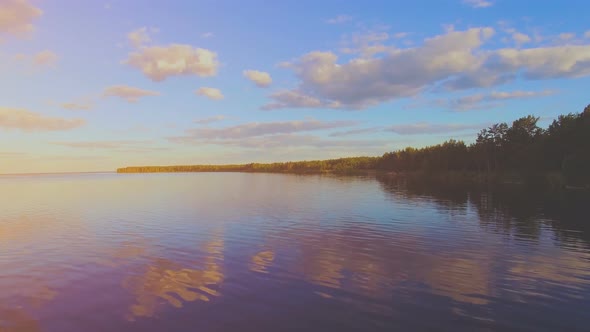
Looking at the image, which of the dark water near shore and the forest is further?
the forest

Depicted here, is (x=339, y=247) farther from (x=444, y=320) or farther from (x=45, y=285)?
(x=45, y=285)

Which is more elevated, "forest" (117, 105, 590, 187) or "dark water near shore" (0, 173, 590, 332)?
"forest" (117, 105, 590, 187)

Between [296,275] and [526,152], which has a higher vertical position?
[526,152]

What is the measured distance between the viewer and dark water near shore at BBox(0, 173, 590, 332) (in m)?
13.9

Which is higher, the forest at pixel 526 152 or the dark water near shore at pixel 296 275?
the forest at pixel 526 152

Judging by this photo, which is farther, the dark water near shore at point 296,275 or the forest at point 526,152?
the forest at point 526,152

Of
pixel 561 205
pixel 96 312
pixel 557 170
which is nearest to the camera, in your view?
pixel 96 312

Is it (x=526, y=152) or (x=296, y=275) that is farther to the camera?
(x=526, y=152)

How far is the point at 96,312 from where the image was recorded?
48.6ft

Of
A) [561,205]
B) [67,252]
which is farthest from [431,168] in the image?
[67,252]

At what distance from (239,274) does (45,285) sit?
1031cm

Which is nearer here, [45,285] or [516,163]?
[45,285]

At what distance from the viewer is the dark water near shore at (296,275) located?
13.9 metres

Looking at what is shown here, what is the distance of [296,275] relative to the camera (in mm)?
19609
